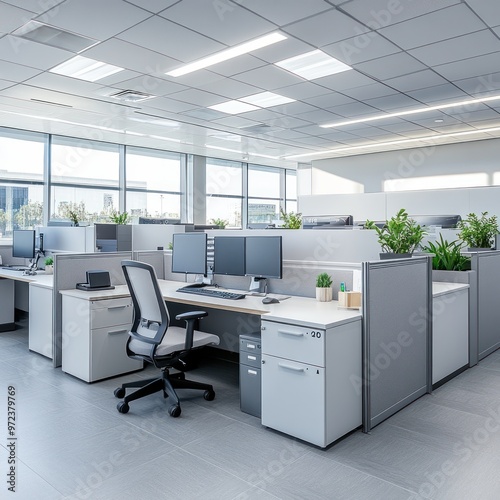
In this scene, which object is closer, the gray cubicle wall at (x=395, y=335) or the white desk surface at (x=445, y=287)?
the gray cubicle wall at (x=395, y=335)

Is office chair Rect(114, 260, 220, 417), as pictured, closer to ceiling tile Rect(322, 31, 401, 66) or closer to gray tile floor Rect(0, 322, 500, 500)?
gray tile floor Rect(0, 322, 500, 500)

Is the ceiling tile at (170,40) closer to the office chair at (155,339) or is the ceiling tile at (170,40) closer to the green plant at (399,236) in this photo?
the office chair at (155,339)

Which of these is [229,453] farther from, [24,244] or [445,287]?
[24,244]

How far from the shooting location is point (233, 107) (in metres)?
4.91

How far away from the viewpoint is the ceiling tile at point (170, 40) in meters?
2.94

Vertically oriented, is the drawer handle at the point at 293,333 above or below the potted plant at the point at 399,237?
below

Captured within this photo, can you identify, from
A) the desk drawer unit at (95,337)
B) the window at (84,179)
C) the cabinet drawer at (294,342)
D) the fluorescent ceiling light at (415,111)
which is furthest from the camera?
the window at (84,179)

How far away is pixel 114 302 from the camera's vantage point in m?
2.90

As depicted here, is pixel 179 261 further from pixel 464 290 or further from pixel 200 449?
pixel 464 290

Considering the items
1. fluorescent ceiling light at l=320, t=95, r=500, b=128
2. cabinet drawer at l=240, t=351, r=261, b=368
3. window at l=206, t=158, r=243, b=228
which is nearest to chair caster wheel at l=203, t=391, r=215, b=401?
cabinet drawer at l=240, t=351, r=261, b=368

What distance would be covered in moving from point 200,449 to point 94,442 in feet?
1.60

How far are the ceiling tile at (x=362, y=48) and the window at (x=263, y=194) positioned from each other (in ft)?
18.3

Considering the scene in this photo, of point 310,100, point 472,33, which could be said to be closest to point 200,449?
point 472,33

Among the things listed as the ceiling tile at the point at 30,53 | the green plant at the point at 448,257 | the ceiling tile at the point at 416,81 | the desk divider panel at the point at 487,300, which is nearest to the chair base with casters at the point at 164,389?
the green plant at the point at 448,257
